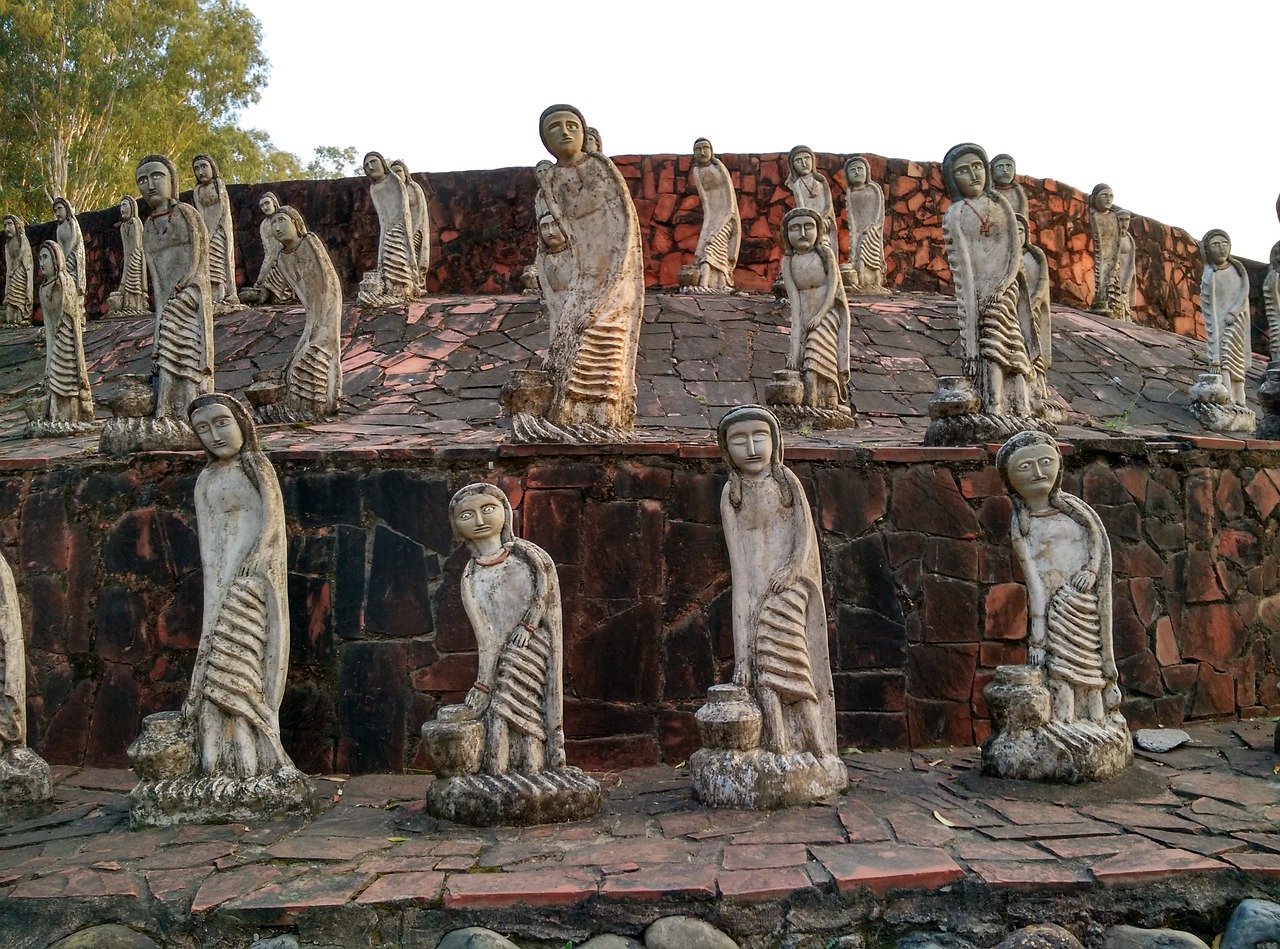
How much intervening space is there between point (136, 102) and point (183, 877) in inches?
990

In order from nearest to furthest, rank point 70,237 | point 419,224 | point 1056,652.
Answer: point 1056,652
point 70,237
point 419,224

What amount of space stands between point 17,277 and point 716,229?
11379 millimetres

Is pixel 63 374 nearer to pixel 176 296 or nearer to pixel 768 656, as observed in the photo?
pixel 176 296

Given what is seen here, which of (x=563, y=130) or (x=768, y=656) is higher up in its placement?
(x=563, y=130)

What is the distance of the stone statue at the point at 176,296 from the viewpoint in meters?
8.16

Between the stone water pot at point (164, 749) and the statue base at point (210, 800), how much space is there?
4 centimetres

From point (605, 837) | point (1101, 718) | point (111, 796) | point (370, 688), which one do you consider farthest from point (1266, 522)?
point (111, 796)

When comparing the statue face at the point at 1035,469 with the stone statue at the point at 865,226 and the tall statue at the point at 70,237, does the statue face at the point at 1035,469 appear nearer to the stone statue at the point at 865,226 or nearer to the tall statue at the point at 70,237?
the stone statue at the point at 865,226

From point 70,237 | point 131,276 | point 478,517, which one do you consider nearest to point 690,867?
point 478,517

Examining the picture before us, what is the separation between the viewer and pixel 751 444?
5266 millimetres

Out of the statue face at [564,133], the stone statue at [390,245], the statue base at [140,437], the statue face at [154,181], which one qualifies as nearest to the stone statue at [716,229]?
the stone statue at [390,245]

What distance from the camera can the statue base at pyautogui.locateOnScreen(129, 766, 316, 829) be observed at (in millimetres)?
5102

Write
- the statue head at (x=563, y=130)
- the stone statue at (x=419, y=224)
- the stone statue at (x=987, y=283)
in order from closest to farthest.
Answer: the statue head at (x=563, y=130) < the stone statue at (x=987, y=283) < the stone statue at (x=419, y=224)

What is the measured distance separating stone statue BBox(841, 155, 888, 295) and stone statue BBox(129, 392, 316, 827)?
9.86 meters
